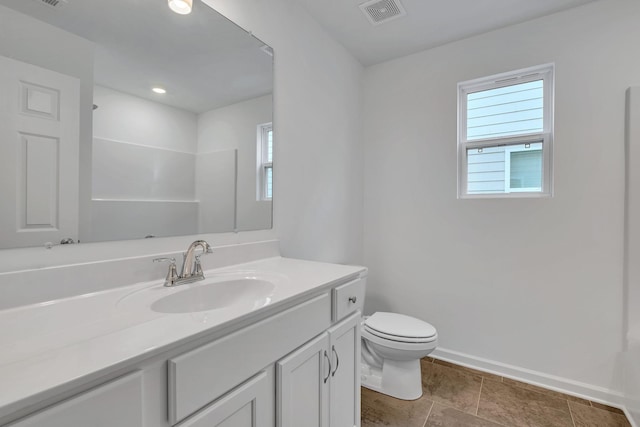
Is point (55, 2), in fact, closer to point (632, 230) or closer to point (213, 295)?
point (213, 295)

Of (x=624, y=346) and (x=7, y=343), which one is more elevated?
(x=7, y=343)

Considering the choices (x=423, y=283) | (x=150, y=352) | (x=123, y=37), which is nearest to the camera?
(x=150, y=352)

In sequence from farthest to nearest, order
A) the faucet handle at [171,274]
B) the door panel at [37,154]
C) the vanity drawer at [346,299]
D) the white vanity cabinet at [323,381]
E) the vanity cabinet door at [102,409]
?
the vanity drawer at [346,299] < the faucet handle at [171,274] < the white vanity cabinet at [323,381] < the door panel at [37,154] < the vanity cabinet door at [102,409]

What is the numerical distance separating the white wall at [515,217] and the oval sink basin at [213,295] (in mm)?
1550

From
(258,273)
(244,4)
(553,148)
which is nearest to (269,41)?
(244,4)

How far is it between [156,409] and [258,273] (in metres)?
0.66

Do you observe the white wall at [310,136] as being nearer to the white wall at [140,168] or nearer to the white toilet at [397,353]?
the white wall at [140,168]

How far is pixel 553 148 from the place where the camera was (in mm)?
1848

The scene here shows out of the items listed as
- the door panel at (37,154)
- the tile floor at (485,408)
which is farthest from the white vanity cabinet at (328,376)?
the door panel at (37,154)

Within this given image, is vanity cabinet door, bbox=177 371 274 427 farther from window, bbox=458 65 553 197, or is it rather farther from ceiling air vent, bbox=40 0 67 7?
window, bbox=458 65 553 197

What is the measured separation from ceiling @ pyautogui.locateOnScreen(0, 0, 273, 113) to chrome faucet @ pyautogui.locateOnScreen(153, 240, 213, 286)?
63 centimetres

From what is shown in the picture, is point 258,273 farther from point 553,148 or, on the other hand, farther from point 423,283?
point 553,148

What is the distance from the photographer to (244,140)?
1.46 meters

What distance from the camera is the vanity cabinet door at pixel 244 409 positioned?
0.66 m
